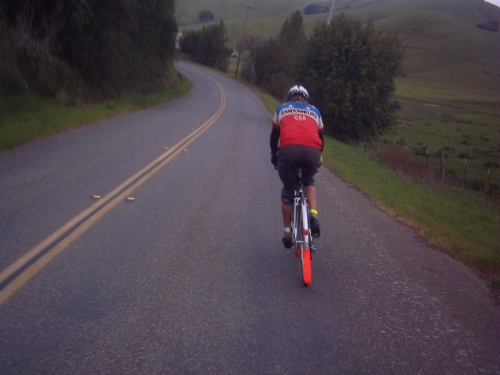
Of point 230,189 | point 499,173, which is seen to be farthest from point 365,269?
point 499,173

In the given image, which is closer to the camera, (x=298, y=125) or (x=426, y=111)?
(x=298, y=125)

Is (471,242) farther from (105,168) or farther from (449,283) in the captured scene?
(105,168)

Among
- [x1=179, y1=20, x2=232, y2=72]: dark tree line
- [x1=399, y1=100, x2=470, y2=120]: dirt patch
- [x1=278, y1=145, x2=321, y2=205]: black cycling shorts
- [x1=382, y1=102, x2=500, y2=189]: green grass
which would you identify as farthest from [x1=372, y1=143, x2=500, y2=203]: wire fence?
[x1=179, y1=20, x2=232, y2=72]: dark tree line

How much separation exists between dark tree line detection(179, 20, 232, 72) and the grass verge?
218ft

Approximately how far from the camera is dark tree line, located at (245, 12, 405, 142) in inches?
1014

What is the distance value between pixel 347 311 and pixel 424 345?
781 millimetres

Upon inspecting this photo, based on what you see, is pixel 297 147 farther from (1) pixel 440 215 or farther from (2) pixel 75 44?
(2) pixel 75 44

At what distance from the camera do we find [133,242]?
6.14 metres

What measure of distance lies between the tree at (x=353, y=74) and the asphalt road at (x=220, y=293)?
17.8 m

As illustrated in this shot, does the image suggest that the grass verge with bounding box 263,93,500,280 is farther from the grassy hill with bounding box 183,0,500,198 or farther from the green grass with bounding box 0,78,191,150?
the green grass with bounding box 0,78,191,150

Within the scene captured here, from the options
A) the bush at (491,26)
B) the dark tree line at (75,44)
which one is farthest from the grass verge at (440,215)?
the bush at (491,26)

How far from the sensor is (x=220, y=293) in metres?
4.89

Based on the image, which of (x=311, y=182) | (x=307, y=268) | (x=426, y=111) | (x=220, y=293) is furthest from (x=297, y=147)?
(x=426, y=111)

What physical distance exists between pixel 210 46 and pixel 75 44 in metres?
61.1
